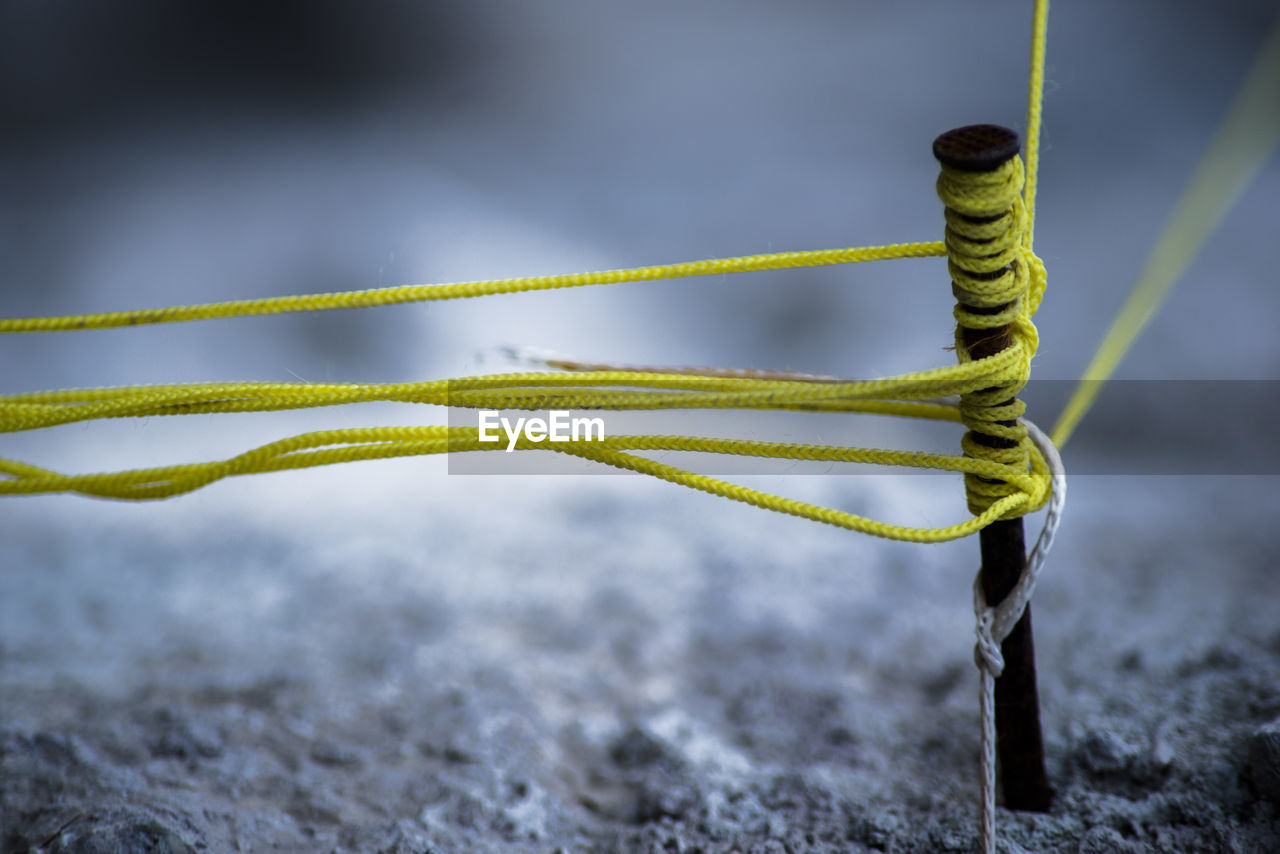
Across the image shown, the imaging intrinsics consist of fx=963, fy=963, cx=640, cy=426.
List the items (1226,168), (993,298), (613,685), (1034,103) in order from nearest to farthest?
(993,298) → (1034,103) → (613,685) → (1226,168)

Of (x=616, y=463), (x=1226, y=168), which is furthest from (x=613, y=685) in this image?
(x=1226, y=168)

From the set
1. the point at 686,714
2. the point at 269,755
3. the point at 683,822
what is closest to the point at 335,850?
the point at 269,755

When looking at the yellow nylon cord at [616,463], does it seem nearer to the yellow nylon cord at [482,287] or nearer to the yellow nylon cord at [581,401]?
the yellow nylon cord at [581,401]

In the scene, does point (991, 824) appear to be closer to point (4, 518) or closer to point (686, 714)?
point (686, 714)

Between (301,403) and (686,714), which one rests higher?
(301,403)

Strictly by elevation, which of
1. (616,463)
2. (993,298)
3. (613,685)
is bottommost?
(613,685)

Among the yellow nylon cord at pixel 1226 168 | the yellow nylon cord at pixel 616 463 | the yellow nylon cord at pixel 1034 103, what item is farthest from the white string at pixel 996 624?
the yellow nylon cord at pixel 1226 168

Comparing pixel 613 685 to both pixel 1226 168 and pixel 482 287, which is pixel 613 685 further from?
pixel 1226 168
